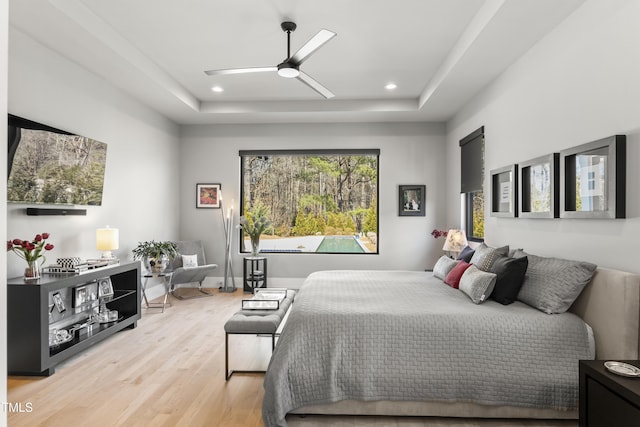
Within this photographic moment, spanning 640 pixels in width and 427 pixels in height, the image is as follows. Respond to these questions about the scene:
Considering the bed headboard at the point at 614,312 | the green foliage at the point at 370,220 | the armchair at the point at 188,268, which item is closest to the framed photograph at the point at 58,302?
the armchair at the point at 188,268

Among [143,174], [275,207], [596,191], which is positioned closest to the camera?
[596,191]

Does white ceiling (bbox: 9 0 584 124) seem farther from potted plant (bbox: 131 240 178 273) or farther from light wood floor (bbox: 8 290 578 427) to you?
light wood floor (bbox: 8 290 578 427)

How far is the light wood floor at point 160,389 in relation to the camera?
2.24 meters

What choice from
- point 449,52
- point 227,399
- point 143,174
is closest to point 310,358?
Result: point 227,399

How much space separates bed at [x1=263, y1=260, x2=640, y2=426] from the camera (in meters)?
2.15

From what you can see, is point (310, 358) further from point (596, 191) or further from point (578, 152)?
point (578, 152)

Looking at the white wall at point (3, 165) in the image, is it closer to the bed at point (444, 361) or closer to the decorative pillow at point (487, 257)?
the bed at point (444, 361)

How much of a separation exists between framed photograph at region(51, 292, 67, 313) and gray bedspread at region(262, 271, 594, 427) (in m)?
2.22

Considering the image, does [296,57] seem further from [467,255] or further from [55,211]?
[55,211]

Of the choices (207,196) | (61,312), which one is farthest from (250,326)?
(207,196)

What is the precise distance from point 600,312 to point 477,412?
916 millimetres

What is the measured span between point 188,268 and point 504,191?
3883 mm

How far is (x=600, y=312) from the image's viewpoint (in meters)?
2.24

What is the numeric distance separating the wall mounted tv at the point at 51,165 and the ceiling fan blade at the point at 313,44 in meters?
2.23
